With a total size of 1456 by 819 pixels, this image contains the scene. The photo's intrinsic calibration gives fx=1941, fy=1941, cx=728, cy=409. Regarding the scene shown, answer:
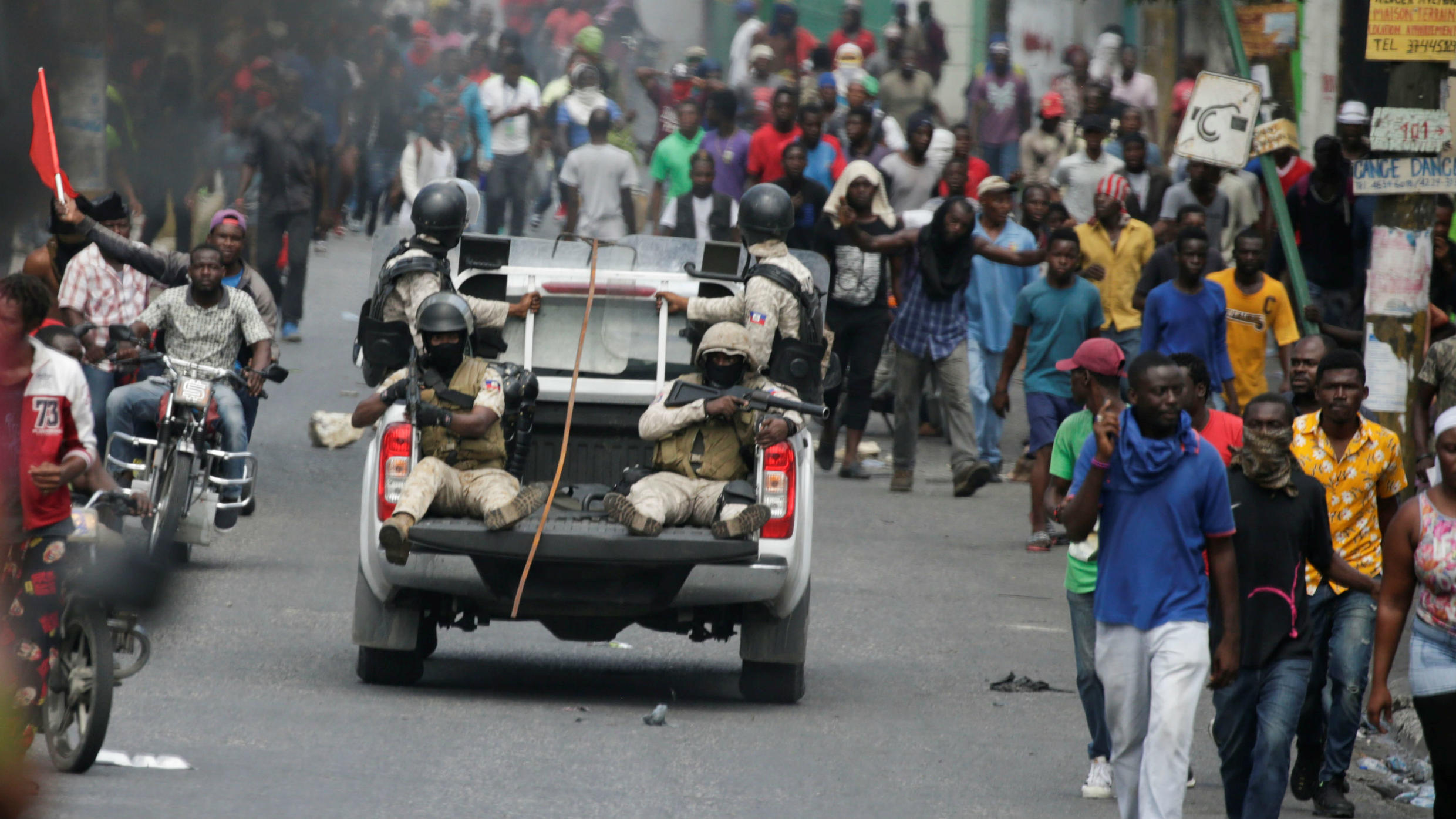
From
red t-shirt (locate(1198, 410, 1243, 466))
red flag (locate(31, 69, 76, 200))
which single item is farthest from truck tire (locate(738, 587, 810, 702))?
red flag (locate(31, 69, 76, 200))

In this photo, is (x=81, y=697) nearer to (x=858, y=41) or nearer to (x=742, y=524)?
(x=742, y=524)

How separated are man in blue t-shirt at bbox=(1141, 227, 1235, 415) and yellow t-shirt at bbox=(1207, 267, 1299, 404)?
9.8 inches

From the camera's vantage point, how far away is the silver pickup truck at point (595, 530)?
7.98m

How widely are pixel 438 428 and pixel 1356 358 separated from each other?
3.81 metres

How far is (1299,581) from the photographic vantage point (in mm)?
6277

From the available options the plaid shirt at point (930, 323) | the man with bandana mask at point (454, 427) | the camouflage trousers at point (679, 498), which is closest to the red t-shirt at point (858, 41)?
the plaid shirt at point (930, 323)

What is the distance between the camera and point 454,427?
8.22 m

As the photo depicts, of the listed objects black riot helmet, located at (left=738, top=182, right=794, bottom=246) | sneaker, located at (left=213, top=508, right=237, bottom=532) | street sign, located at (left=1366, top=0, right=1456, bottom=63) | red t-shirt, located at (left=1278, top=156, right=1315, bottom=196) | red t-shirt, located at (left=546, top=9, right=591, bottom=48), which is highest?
red t-shirt, located at (left=546, top=9, right=591, bottom=48)

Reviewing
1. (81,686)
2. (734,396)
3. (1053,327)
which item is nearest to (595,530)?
(734,396)

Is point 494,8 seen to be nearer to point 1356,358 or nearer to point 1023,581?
point 1356,358

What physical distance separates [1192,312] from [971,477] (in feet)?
9.19

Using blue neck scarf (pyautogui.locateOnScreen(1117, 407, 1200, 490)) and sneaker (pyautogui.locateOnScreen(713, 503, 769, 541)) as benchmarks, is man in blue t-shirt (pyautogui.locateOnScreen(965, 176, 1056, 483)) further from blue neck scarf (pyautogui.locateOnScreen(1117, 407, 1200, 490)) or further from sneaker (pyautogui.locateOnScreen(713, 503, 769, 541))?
blue neck scarf (pyautogui.locateOnScreen(1117, 407, 1200, 490))

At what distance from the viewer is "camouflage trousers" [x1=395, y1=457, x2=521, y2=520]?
8016 mm

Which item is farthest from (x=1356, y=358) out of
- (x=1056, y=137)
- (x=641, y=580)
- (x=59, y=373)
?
(x=1056, y=137)
